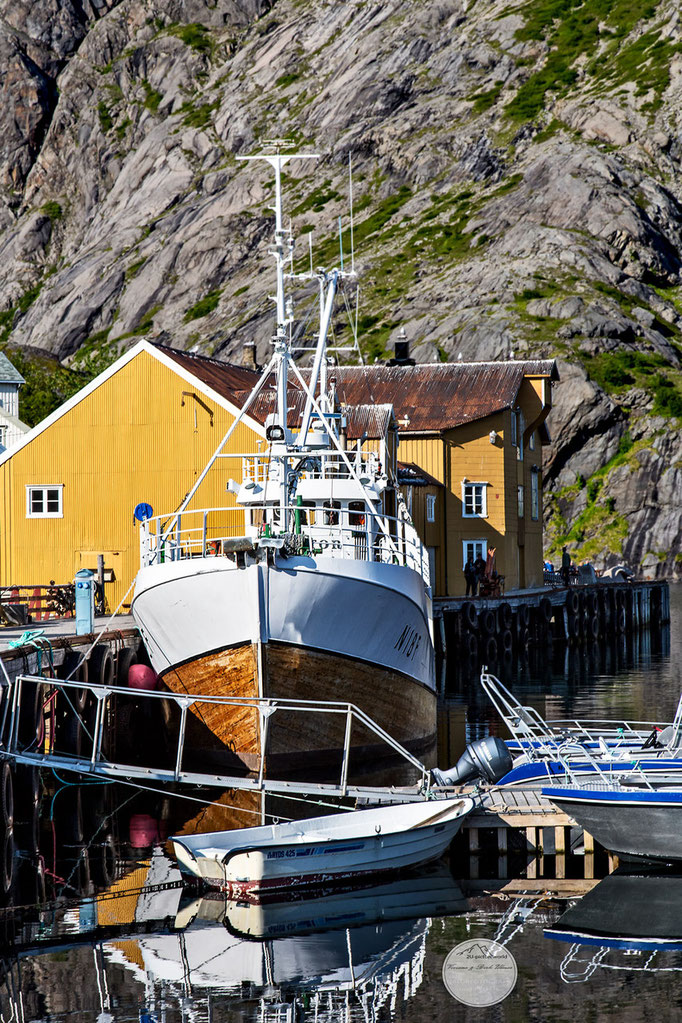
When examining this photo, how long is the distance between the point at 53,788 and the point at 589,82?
150324mm

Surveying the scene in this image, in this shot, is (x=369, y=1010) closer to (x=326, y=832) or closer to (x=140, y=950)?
(x=140, y=950)

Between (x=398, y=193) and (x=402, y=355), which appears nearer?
(x=402, y=355)

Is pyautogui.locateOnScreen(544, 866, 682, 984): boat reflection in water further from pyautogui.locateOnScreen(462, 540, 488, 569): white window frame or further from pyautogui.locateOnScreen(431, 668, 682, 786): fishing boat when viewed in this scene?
pyautogui.locateOnScreen(462, 540, 488, 569): white window frame

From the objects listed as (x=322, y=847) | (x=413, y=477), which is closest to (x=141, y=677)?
(x=322, y=847)

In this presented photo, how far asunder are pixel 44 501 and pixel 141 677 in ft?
51.6

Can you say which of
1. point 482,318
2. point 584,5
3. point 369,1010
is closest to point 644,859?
point 369,1010

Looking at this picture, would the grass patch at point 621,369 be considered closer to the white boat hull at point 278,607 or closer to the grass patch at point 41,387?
the grass patch at point 41,387

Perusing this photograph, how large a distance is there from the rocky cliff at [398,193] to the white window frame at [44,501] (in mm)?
58185

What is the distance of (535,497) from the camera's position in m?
60.4

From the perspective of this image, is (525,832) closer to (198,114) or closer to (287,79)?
(198,114)

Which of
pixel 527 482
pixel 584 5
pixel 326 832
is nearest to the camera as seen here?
pixel 326 832

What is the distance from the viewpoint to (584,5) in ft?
587

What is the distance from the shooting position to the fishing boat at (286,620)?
23.1 m

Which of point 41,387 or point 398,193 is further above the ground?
point 398,193
